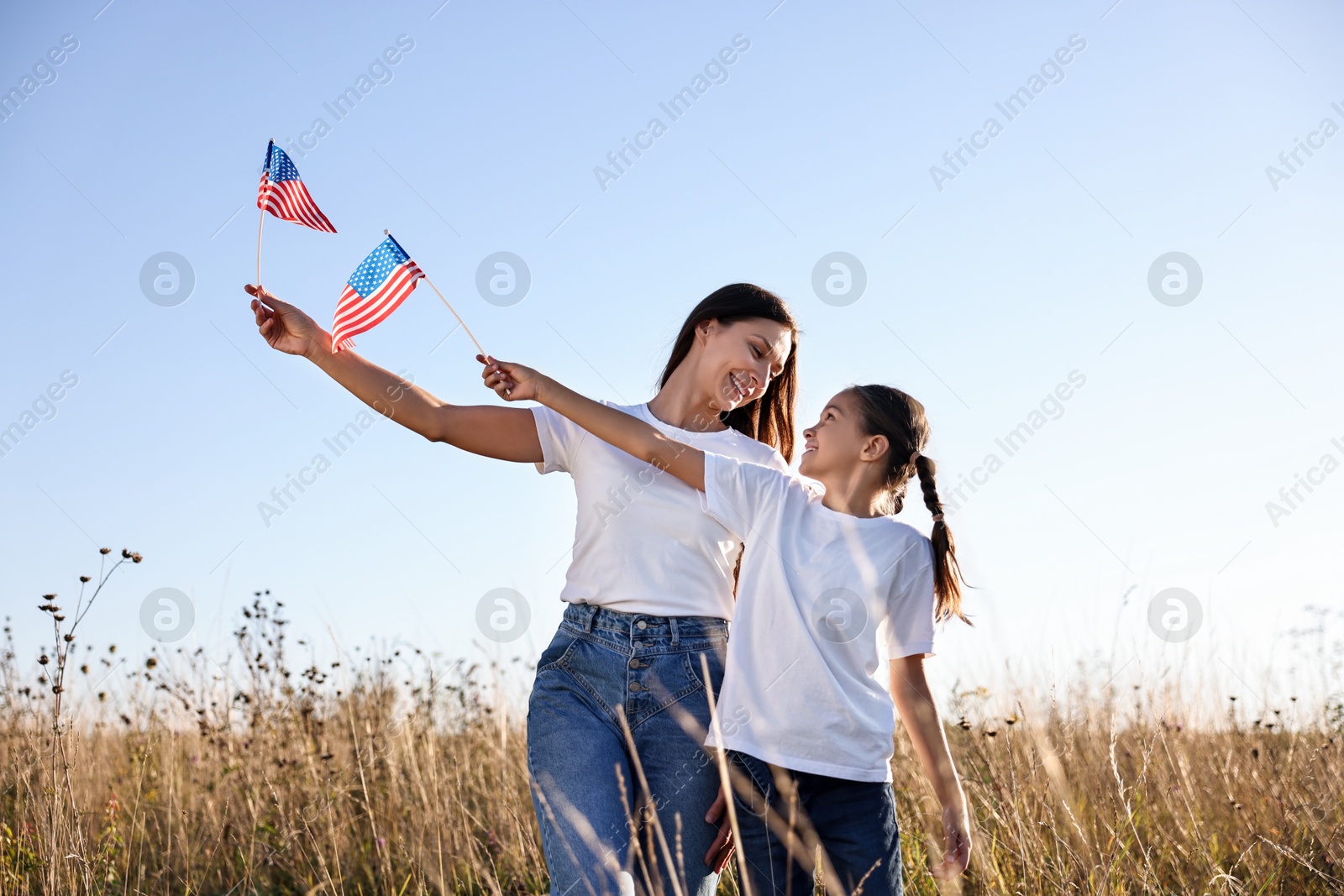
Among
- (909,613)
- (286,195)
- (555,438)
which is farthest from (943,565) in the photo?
(286,195)

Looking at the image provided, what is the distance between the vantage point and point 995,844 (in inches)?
129

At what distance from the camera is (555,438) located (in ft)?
8.80

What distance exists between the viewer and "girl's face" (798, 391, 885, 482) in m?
2.73

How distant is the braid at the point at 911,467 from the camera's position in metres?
2.68

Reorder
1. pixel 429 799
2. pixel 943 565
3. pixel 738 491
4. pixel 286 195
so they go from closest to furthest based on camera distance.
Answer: pixel 738 491 → pixel 943 565 → pixel 286 195 → pixel 429 799

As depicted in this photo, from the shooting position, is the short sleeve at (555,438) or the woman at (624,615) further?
the short sleeve at (555,438)

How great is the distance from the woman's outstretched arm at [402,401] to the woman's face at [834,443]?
75 cm

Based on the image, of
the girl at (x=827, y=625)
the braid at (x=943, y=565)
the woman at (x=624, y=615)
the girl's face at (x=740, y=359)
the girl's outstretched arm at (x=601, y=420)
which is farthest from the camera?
the girl's face at (x=740, y=359)

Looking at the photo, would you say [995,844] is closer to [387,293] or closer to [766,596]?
[766,596]

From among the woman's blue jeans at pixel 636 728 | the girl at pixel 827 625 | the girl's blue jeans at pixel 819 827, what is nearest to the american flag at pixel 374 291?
the girl at pixel 827 625

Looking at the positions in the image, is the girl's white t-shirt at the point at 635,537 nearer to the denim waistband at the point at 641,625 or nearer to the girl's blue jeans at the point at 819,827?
the denim waistband at the point at 641,625

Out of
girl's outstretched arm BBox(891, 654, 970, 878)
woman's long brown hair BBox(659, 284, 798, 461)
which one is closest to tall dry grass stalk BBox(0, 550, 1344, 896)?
girl's outstretched arm BBox(891, 654, 970, 878)

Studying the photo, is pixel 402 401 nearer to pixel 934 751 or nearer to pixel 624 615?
pixel 624 615

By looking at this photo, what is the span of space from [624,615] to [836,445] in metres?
0.79
